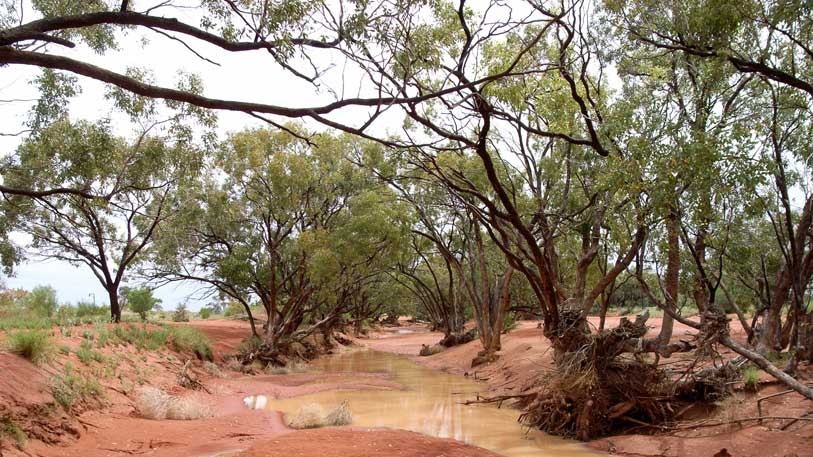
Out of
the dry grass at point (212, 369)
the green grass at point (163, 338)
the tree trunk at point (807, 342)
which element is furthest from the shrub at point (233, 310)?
the tree trunk at point (807, 342)

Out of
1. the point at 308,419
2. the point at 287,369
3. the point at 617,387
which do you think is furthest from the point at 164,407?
the point at 287,369

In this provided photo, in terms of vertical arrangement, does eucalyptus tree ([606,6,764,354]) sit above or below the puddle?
above

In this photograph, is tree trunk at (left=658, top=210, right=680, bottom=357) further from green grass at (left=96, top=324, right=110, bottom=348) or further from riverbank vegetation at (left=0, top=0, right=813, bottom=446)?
green grass at (left=96, top=324, right=110, bottom=348)

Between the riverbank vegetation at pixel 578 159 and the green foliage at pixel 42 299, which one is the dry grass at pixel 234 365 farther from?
the green foliage at pixel 42 299

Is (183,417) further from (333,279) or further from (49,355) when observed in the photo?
(333,279)

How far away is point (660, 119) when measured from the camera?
959cm

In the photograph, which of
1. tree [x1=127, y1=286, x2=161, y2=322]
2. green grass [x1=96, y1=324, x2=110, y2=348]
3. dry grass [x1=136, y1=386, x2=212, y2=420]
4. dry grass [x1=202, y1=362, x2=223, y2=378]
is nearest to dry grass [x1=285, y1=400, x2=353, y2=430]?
dry grass [x1=136, y1=386, x2=212, y2=420]

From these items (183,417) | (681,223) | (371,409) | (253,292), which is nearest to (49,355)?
(183,417)

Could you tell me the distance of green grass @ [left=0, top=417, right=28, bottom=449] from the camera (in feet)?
24.6

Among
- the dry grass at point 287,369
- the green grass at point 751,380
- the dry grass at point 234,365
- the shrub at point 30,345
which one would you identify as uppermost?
the shrub at point 30,345

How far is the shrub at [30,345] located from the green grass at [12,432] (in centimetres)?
269

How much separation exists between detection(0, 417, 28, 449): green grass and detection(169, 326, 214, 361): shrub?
11.8 m

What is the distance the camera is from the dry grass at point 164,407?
11.3 meters

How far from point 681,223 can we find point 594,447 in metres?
4.26
